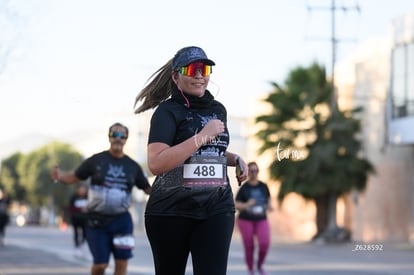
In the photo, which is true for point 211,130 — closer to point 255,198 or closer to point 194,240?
point 194,240

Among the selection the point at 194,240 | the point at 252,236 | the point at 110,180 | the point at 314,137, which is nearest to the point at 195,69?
the point at 194,240

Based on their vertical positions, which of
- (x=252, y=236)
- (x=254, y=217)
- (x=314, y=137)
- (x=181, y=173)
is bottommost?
(x=252, y=236)

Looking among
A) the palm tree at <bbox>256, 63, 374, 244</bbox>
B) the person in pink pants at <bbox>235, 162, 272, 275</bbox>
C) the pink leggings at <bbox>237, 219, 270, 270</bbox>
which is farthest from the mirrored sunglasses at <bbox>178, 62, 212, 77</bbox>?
the palm tree at <bbox>256, 63, 374, 244</bbox>

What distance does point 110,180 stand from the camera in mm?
10094

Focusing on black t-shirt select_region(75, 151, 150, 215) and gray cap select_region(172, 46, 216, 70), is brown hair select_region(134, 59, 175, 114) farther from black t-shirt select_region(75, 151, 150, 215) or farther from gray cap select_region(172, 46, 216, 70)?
black t-shirt select_region(75, 151, 150, 215)

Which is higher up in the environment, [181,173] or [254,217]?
[181,173]

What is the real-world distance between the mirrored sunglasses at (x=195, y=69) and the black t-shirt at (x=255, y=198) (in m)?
9.24

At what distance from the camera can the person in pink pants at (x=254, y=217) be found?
48.1 ft

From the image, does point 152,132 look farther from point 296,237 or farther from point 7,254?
point 296,237

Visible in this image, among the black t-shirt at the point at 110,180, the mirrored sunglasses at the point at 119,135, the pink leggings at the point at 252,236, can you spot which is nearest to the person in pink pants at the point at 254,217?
the pink leggings at the point at 252,236

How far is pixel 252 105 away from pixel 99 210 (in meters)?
50.5

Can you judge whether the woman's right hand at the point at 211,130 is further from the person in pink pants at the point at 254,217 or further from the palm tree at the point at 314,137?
the palm tree at the point at 314,137

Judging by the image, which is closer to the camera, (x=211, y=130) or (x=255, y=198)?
(x=211, y=130)

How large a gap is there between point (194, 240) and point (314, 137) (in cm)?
3214
